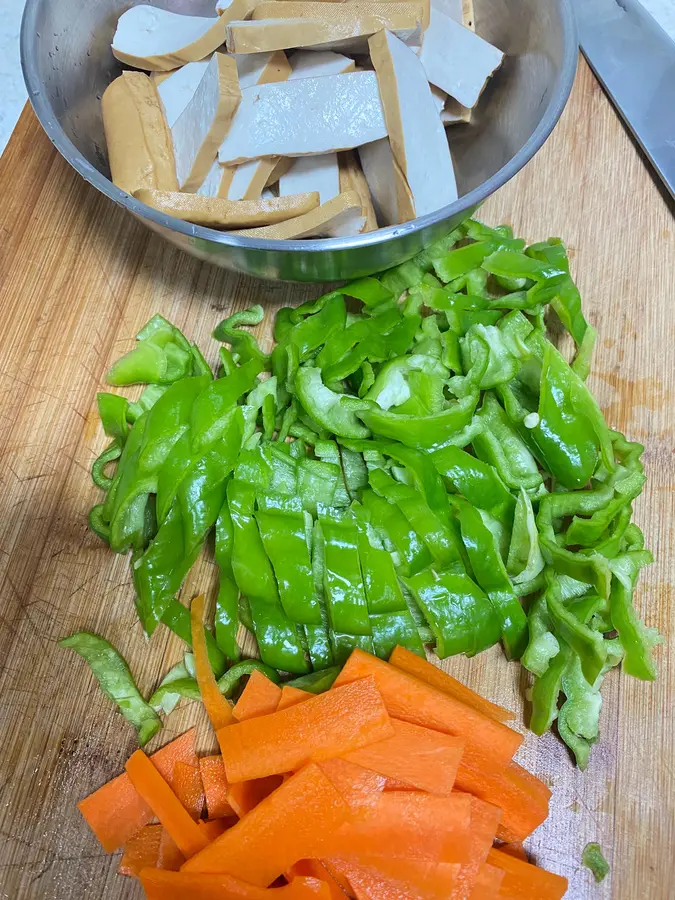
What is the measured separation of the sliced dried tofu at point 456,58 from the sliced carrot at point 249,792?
5.50ft

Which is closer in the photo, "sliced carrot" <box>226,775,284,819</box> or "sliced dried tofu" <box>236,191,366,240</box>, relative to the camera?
"sliced carrot" <box>226,775,284,819</box>

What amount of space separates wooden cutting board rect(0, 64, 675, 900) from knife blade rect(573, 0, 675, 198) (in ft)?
0.22

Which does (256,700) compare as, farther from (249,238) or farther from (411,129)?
(411,129)

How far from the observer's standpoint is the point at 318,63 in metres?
1.72

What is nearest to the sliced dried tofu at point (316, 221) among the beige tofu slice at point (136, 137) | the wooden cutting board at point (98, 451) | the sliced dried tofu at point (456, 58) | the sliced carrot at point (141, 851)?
the beige tofu slice at point (136, 137)

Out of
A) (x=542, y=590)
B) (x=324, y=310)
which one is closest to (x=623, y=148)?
(x=324, y=310)

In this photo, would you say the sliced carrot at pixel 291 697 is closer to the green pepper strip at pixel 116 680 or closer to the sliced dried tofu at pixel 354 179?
the green pepper strip at pixel 116 680

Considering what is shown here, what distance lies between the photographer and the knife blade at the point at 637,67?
198cm

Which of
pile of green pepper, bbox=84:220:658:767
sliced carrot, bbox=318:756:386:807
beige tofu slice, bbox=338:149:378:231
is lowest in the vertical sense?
sliced carrot, bbox=318:756:386:807

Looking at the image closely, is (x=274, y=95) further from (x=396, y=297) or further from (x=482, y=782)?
(x=482, y=782)

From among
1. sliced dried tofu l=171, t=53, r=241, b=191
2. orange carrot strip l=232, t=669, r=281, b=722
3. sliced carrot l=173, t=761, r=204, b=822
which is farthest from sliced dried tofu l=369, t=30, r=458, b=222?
sliced carrot l=173, t=761, r=204, b=822

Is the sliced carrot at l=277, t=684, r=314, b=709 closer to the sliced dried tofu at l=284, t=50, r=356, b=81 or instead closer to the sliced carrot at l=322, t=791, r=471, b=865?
the sliced carrot at l=322, t=791, r=471, b=865

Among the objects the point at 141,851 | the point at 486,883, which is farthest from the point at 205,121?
the point at 486,883

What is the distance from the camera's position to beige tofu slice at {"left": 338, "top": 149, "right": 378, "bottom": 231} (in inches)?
68.9
